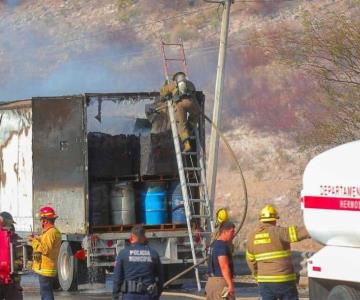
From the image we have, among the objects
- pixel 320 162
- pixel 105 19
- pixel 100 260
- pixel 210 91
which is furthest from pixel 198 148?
pixel 105 19

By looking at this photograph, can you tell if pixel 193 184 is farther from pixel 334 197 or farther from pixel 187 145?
pixel 334 197

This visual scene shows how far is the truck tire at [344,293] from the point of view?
12.0 m

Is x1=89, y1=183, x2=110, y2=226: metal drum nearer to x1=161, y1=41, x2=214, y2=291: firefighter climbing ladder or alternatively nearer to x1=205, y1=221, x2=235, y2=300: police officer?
x1=161, y1=41, x2=214, y2=291: firefighter climbing ladder

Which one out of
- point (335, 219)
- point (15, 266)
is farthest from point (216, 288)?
point (15, 266)

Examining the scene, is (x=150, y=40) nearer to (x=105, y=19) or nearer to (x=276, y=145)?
(x=105, y=19)

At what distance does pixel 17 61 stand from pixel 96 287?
149 ft

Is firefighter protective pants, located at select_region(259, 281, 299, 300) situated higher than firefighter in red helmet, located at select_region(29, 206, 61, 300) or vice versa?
firefighter in red helmet, located at select_region(29, 206, 61, 300)

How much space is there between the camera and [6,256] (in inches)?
579

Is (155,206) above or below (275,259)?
above

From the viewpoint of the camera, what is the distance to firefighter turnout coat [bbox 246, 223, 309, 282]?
12.9m

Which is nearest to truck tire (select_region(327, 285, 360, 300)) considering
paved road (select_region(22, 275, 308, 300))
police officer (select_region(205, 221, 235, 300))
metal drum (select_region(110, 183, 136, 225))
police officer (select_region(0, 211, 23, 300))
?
police officer (select_region(205, 221, 235, 300))

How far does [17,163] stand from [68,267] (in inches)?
87.5

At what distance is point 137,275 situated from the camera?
11711mm

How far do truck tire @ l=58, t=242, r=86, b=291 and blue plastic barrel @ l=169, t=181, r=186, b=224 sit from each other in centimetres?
191
